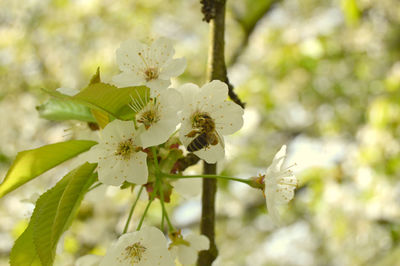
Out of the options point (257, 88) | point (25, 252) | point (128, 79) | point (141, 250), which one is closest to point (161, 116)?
point (128, 79)

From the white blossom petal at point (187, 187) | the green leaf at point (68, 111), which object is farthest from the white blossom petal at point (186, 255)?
the green leaf at point (68, 111)

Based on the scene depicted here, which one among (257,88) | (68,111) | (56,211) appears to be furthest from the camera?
(257,88)

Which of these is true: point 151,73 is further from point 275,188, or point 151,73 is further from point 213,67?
point 275,188

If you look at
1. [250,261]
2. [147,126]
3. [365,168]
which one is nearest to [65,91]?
[147,126]

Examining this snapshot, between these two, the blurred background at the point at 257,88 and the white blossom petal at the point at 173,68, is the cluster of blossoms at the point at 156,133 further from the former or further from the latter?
the blurred background at the point at 257,88

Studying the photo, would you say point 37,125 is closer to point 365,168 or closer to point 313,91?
point 313,91
